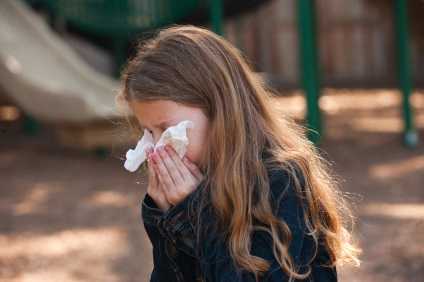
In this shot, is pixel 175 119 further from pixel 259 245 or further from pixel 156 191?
pixel 259 245

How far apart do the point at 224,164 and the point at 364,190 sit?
3.81m

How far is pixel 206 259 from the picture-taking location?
6.14 feet

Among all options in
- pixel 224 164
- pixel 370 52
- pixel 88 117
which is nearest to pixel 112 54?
pixel 88 117

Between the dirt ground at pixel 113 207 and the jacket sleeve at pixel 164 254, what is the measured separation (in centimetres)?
50

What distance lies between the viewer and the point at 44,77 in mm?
7586

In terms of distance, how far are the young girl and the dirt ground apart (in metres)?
0.37

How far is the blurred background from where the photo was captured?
4.29 m

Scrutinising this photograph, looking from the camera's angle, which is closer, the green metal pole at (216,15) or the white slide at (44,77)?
the white slide at (44,77)

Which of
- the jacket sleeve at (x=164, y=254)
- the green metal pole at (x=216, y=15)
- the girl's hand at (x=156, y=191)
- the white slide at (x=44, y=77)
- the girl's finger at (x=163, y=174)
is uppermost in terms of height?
the girl's finger at (x=163, y=174)

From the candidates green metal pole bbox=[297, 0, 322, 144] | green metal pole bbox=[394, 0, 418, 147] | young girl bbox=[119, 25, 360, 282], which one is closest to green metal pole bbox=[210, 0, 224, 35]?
green metal pole bbox=[297, 0, 322, 144]

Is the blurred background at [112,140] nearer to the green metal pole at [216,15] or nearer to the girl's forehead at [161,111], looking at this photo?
the green metal pole at [216,15]

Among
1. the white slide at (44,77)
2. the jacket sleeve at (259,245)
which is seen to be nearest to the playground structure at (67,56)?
the white slide at (44,77)

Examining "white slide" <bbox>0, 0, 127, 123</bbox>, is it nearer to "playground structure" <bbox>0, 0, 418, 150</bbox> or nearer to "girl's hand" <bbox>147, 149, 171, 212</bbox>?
"playground structure" <bbox>0, 0, 418, 150</bbox>

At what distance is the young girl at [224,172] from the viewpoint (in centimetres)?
185
